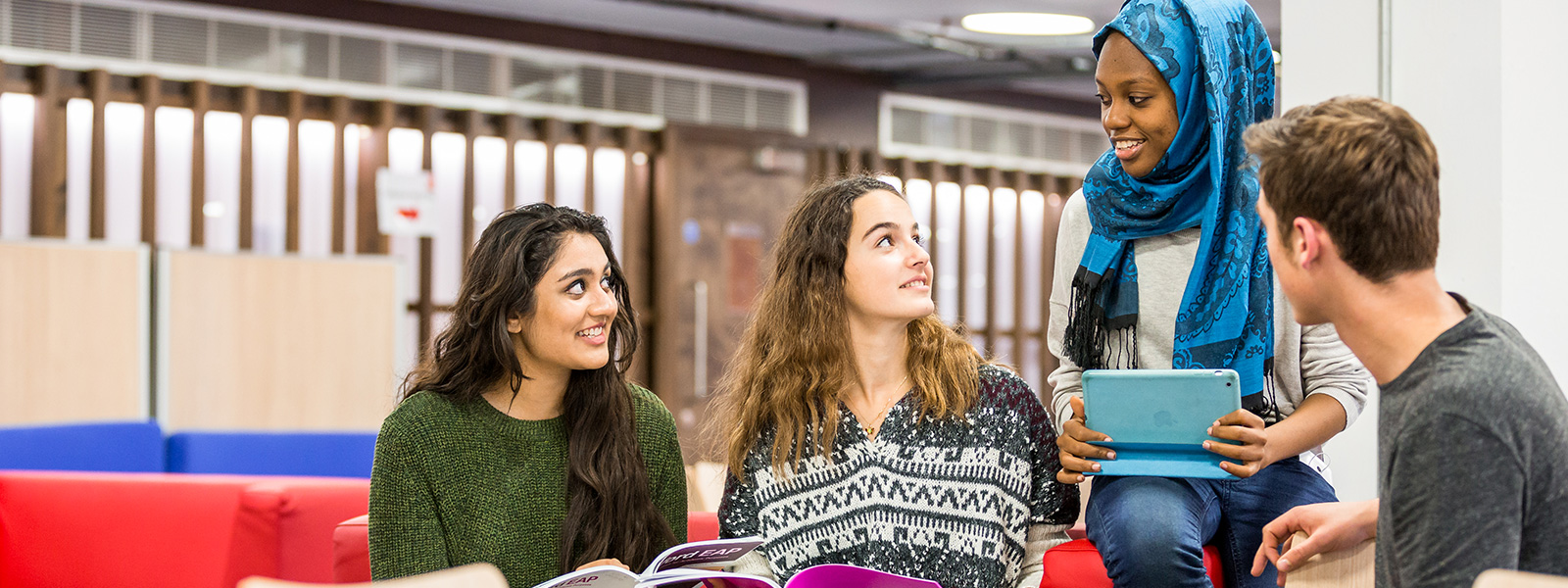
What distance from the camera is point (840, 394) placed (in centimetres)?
238

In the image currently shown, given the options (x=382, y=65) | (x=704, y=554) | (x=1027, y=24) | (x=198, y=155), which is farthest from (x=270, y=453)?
(x=1027, y=24)

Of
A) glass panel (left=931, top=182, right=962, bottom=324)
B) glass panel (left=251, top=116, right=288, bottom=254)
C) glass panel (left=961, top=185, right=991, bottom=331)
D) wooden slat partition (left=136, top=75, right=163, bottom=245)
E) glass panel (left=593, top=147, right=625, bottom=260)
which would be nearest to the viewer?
wooden slat partition (left=136, top=75, right=163, bottom=245)

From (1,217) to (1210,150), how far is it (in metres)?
6.03

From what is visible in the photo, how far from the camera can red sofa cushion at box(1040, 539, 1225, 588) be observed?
6.82 ft

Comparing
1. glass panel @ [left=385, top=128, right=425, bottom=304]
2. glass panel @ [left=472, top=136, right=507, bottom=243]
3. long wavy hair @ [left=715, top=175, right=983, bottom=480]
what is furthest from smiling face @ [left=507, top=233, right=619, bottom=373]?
glass panel @ [left=472, top=136, right=507, bottom=243]

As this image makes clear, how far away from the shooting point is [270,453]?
4844 millimetres

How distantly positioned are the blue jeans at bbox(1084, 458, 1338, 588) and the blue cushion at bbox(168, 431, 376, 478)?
348cm

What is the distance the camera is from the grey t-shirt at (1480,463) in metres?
1.31

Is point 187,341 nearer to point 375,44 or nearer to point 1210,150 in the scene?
point 375,44

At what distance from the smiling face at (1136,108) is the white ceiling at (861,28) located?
492cm

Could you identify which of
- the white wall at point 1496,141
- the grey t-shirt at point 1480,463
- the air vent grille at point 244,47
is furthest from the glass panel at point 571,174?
the grey t-shirt at point 1480,463

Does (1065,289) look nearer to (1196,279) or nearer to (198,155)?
(1196,279)

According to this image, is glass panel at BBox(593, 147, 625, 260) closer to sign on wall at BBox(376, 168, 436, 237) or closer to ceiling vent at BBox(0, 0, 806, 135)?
ceiling vent at BBox(0, 0, 806, 135)

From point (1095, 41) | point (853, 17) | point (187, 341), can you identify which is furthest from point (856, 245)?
point (853, 17)
